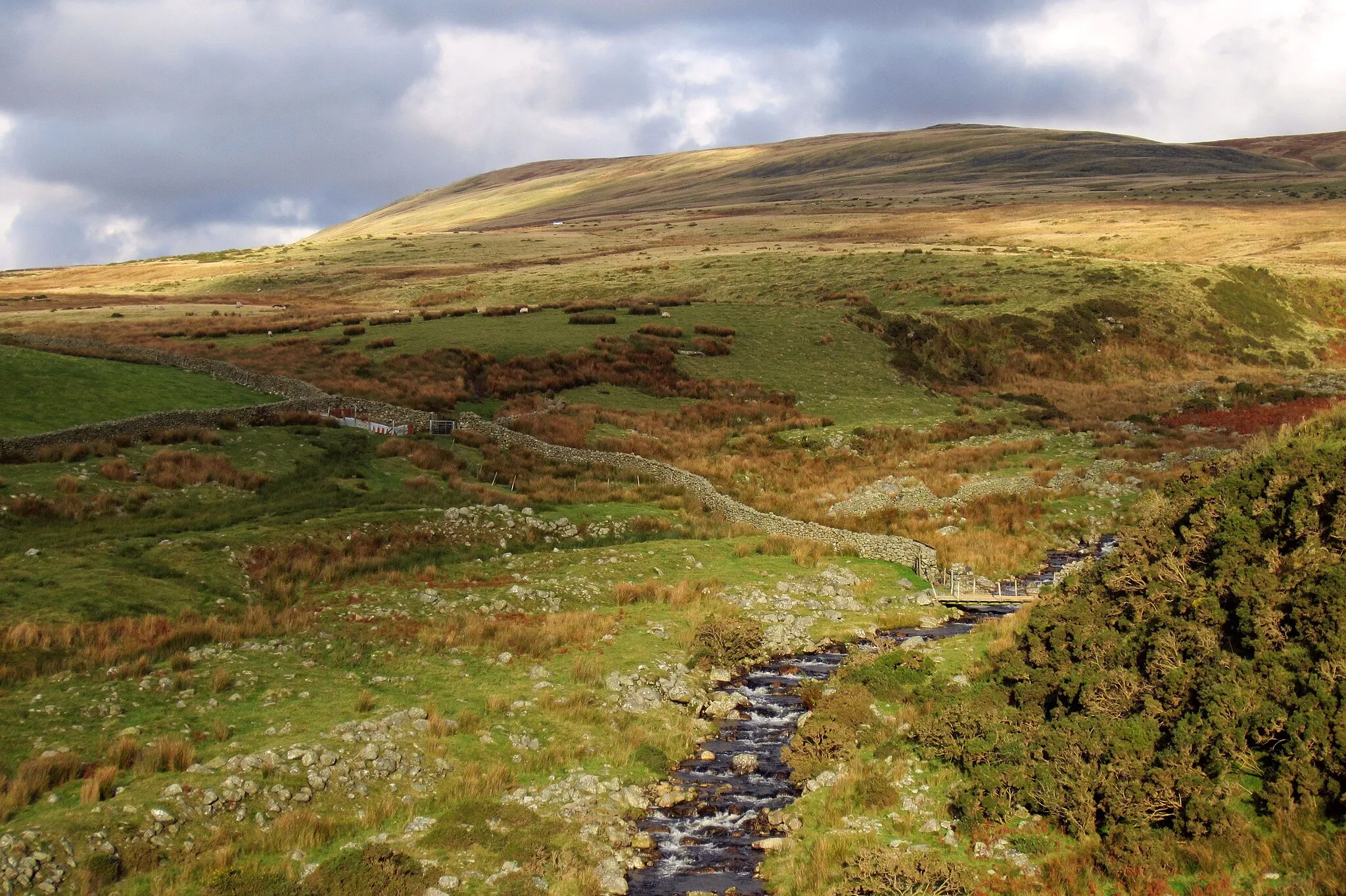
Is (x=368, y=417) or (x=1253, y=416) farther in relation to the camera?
(x=1253, y=416)

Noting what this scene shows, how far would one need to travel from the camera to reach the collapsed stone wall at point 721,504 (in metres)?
35.1

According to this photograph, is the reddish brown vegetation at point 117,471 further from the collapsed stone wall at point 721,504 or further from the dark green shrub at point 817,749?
the dark green shrub at point 817,749

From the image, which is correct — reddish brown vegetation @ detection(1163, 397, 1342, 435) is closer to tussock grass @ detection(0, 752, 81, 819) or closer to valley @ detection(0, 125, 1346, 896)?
valley @ detection(0, 125, 1346, 896)

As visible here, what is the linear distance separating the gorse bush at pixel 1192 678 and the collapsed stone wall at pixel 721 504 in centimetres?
1417

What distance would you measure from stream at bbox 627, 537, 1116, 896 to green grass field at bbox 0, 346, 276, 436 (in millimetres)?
33664

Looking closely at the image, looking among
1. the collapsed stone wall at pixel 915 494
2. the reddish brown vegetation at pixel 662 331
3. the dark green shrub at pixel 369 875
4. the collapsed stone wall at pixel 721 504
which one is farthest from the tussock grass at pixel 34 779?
the reddish brown vegetation at pixel 662 331

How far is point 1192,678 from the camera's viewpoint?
16.3 meters

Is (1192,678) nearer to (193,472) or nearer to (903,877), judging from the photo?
(903,877)

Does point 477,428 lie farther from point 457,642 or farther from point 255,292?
point 255,292

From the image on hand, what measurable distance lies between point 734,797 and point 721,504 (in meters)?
23.9

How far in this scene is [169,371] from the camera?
55.5 meters

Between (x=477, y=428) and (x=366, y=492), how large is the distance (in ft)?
47.2

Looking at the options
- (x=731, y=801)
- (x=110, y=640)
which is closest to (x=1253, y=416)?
(x=731, y=801)

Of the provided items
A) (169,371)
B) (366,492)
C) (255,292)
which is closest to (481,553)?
(366,492)
